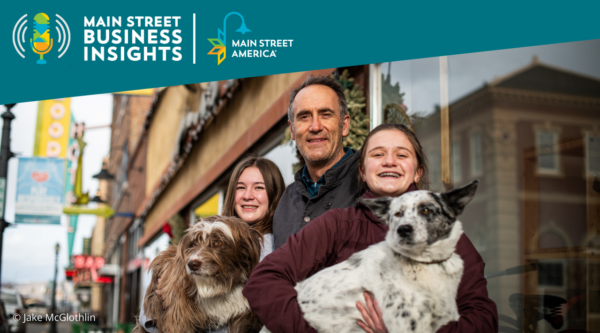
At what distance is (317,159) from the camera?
324 centimetres

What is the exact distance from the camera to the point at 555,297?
4.38m

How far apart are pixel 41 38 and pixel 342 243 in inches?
303

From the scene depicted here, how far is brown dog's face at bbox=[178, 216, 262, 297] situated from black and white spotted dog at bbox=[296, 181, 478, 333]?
832 millimetres

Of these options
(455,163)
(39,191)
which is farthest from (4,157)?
(455,163)

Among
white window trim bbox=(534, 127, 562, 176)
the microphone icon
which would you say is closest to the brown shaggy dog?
white window trim bbox=(534, 127, 562, 176)

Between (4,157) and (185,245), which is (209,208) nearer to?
(4,157)

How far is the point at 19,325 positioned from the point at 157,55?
42.7 feet

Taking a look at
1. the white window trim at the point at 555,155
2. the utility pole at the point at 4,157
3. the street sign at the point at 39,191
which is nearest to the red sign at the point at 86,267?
the street sign at the point at 39,191

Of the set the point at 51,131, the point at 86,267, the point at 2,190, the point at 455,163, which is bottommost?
the point at 86,267

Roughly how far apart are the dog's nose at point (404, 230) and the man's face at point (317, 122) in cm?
141

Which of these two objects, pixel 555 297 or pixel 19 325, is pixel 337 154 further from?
pixel 19 325

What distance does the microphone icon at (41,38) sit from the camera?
807 cm

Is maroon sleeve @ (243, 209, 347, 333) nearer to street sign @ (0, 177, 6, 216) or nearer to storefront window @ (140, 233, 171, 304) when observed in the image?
street sign @ (0, 177, 6, 216)

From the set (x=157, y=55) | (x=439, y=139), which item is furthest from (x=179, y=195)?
(x=439, y=139)
